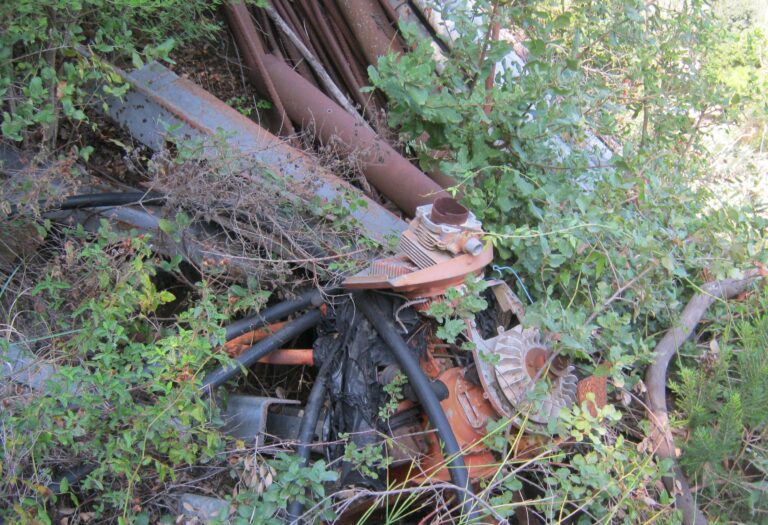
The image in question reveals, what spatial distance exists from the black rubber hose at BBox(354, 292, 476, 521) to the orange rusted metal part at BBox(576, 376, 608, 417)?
0.63 m

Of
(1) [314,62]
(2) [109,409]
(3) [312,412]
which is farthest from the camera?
(1) [314,62]

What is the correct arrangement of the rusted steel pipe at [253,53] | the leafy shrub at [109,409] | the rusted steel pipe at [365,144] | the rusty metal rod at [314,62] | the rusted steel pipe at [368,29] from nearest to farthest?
the leafy shrub at [109,409], the rusted steel pipe at [365,144], the rusted steel pipe at [253,53], the rusty metal rod at [314,62], the rusted steel pipe at [368,29]

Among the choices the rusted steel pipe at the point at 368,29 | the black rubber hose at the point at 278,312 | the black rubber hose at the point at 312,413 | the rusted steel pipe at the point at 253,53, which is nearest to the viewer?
the black rubber hose at the point at 312,413

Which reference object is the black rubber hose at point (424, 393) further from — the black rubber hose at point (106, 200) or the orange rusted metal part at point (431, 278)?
the black rubber hose at point (106, 200)

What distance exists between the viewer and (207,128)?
2.93 meters

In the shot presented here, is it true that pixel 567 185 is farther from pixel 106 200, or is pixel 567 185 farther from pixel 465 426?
pixel 106 200

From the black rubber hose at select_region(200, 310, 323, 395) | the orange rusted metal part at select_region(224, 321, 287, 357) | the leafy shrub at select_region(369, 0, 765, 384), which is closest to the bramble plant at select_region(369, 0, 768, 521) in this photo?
the leafy shrub at select_region(369, 0, 765, 384)

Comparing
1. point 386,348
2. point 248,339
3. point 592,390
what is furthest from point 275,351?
point 592,390

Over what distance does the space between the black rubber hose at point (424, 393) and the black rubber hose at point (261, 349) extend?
22 centimetres

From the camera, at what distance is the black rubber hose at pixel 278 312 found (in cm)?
244

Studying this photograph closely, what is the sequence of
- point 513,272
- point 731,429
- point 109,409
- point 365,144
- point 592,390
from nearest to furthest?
point 109,409 → point 731,429 → point 592,390 → point 513,272 → point 365,144

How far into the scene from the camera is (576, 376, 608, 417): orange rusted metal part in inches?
101

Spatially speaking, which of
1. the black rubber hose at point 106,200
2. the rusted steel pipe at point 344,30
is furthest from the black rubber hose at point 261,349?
the rusted steel pipe at point 344,30

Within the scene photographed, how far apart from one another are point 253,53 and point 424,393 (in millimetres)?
2178
